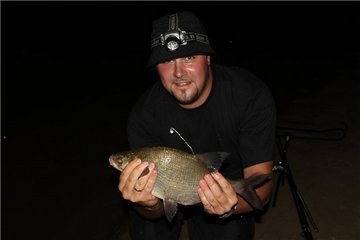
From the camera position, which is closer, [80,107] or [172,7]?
[80,107]

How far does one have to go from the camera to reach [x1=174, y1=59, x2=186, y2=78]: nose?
3.29 metres

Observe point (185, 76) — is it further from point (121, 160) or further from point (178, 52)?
point (121, 160)

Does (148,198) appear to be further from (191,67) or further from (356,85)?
(356,85)

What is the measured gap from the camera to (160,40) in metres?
3.35

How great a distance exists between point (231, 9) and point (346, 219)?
2649 cm

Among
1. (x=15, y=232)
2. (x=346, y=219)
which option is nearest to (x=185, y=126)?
(x=346, y=219)

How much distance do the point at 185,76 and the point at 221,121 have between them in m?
0.54

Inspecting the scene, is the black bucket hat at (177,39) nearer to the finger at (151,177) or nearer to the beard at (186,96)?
the beard at (186,96)

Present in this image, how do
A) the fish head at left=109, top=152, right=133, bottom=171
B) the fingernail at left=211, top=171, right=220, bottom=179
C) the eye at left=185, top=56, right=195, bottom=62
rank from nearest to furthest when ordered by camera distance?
the fingernail at left=211, top=171, right=220, bottom=179 → the fish head at left=109, top=152, right=133, bottom=171 → the eye at left=185, top=56, right=195, bottom=62

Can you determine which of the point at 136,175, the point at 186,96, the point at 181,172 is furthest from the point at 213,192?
the point at 186,96

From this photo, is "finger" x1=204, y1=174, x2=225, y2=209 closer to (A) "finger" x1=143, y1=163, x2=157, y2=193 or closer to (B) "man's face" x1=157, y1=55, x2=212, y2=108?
(A) "finger" x1=143, y1=163, x2=157, y2=193

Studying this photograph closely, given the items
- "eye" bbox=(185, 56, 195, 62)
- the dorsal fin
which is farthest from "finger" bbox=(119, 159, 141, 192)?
"eye" bbox=(185, 56, 195, 62)

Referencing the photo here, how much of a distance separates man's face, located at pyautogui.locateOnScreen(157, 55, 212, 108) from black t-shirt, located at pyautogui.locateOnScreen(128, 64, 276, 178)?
24 cm

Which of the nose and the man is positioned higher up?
the nose
